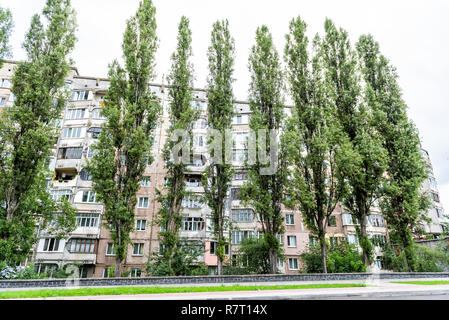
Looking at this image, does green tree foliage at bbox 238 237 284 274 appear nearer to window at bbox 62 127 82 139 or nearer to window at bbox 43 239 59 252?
window at bbox 43 239 59 252

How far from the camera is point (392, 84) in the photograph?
24.2 meters

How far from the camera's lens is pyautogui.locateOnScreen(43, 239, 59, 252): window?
25828 mm

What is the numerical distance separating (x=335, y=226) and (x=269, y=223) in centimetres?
1669

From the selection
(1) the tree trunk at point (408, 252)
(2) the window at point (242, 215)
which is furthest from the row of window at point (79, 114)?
(1) the tree trunk at point (408, 252)

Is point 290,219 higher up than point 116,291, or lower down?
higher up

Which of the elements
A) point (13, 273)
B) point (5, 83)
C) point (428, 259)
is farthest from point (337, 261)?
point (5, 83)

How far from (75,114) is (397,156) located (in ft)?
114

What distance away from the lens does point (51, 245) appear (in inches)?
1024

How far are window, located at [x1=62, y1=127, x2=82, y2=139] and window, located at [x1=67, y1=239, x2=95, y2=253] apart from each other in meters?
12.1

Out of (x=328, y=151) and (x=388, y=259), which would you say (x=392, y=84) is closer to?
(x=328, y=151)

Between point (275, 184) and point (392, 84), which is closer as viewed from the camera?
point (275, 184)

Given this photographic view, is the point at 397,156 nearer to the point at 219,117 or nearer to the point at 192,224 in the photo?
the point at 219,117

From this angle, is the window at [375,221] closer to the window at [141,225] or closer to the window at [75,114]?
the window at [141,225]
